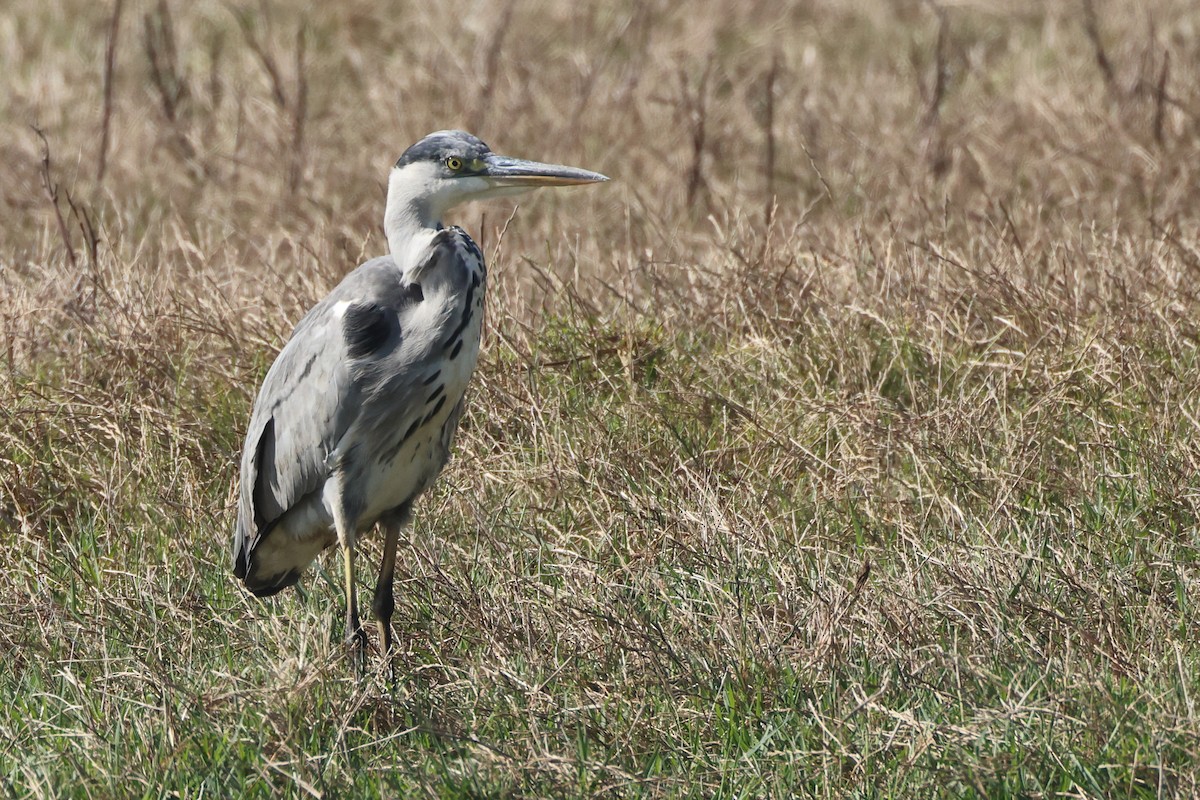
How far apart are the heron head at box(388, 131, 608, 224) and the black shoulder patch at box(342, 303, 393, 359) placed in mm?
337

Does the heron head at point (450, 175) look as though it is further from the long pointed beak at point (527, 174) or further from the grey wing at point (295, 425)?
the grey wing at point (295, 425)

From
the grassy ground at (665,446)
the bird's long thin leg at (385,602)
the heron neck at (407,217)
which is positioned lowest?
the bird's long thin leg at (385,602)

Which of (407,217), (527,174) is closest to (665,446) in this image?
(527,174)

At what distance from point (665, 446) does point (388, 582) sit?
113 cm

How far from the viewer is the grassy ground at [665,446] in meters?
3.26

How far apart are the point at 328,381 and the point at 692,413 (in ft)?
4.42

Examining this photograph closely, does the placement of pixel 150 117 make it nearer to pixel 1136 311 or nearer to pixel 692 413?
pixel 692 413

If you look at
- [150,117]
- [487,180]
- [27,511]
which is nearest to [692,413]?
[487,180]

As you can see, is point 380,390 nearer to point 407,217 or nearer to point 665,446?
point 407,217

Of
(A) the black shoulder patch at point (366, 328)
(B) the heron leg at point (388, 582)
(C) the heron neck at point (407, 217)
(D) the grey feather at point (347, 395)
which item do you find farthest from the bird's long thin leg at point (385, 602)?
(C) the heron neck at point (407, 217)

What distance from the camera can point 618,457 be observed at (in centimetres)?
Answer: 464

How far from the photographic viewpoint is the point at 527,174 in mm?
4172

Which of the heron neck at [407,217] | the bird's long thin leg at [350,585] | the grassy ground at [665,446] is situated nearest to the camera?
the grassy ground at [665,446]

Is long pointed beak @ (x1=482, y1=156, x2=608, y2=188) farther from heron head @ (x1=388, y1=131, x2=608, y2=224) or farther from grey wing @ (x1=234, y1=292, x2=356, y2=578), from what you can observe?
grey wing @ (x1=234, y1=292, x2=356, y2=578)
